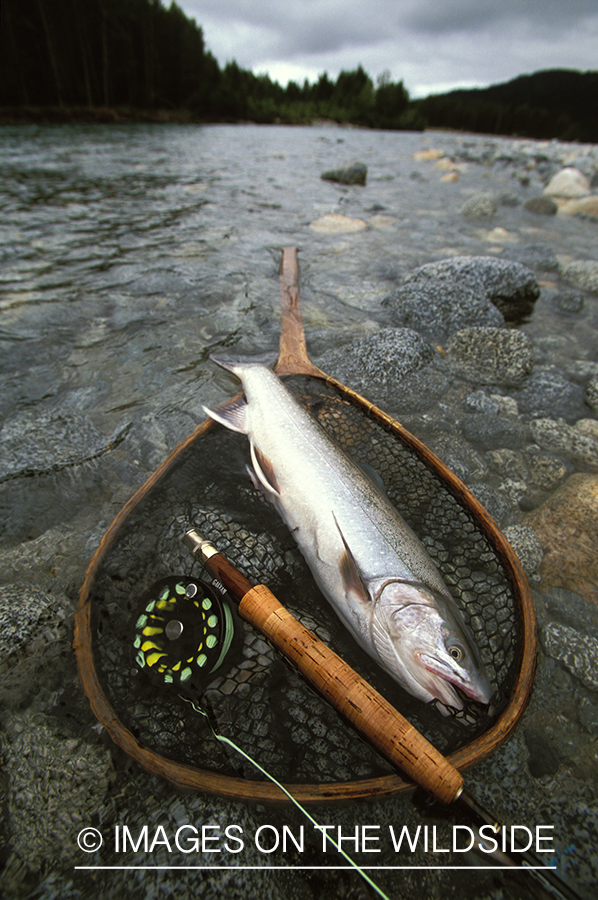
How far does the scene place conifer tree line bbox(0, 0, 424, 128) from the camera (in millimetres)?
31344

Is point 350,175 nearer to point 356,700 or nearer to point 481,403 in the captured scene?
point 481,403

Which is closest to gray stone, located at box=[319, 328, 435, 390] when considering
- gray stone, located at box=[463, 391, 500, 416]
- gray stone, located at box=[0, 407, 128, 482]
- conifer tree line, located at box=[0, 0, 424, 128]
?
gray stone, located at box=[463, 391, 500, 416]

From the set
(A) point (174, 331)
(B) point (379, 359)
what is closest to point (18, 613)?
(B) point (379, 359)

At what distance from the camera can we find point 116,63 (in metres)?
40.5

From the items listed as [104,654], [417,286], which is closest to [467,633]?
[104,654]

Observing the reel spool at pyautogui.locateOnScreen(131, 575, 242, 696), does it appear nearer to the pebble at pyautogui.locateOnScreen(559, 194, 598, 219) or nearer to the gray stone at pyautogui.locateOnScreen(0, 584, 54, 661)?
the gray stone at pyautogui.locateOnScreen(0, 584, 54, 661)

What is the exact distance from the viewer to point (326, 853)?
5.31ft

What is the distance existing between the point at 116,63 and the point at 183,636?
5735cm

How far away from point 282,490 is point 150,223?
8600mm

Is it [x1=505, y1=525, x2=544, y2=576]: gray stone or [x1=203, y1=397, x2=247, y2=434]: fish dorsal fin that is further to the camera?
[x1=203, y1=397, x2=247, y2=434]: fish dorsal fin

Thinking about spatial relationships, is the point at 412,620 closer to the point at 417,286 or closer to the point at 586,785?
the point at 586,785

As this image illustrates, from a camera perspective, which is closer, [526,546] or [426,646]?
[426,646]

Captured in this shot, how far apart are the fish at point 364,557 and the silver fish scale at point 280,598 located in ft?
0.38

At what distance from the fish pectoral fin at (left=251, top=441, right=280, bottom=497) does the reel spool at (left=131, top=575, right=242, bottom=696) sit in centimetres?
80
